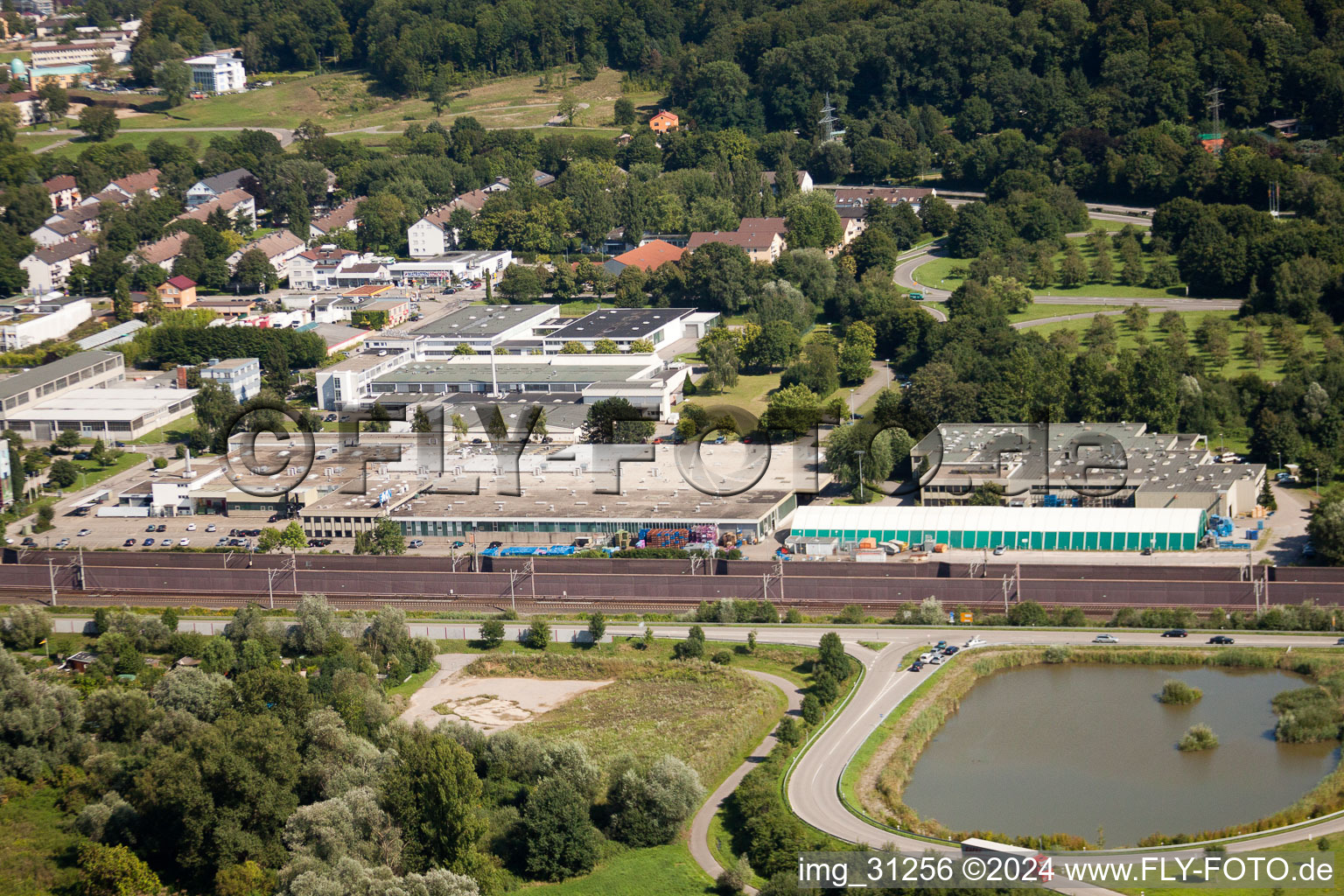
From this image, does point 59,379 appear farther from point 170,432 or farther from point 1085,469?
point 1085,469

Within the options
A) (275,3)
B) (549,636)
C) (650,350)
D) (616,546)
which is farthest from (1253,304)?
(275,3)

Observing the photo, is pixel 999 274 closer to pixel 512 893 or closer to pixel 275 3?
pixel 512 893

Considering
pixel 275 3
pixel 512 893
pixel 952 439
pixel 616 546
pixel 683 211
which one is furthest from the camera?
pixel 275 3

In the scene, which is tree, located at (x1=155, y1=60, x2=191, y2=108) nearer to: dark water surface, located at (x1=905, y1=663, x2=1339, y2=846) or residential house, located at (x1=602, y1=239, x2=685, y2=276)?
residential house, located at (x1=602, y1=239, x2=685, y2=276)

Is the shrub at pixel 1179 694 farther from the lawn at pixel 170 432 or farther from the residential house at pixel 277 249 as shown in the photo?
the residential house at pixel 277 249

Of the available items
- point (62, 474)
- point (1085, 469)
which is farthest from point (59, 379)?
point (1085, 469)
